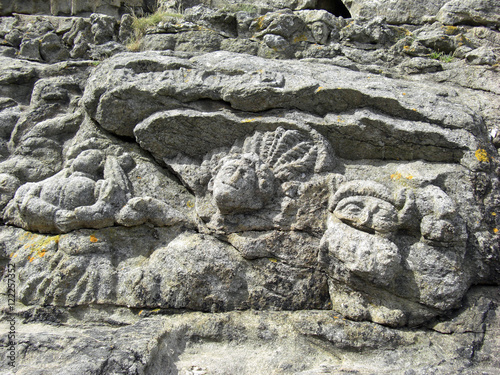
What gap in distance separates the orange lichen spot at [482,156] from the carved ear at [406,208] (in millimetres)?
712

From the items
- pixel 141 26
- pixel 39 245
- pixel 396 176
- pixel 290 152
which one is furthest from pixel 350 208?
pixel 141 26

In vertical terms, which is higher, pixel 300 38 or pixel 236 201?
pixel 300 38

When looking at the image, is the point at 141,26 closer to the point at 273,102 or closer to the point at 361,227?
the point at 273,102

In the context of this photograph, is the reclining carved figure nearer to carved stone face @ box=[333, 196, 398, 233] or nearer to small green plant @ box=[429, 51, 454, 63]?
carved stone face @ box=[333, 196, 398, 233]

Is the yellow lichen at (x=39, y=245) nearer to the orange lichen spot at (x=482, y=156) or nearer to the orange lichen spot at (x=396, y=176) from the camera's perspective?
the orange lichen spot at (x=396, y=176)

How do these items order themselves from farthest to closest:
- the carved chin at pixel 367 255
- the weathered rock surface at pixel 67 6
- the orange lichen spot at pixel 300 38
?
the weathered rock surface at pixel 67 6 < the orange lichen spot at pixel 300 38 < the carved chin at pixel 367 255

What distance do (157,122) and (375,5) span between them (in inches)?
147

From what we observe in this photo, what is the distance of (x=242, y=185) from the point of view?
3195 mm

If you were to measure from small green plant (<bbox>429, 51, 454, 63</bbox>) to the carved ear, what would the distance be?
91.2 inches

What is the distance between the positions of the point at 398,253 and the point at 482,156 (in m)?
1.18

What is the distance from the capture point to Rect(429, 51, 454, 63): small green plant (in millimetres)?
4516

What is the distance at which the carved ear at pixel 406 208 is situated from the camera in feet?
9.73

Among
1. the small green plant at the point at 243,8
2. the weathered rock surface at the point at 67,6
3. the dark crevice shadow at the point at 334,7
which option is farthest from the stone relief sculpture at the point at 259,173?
the weathered rock surface at the point at 67,6

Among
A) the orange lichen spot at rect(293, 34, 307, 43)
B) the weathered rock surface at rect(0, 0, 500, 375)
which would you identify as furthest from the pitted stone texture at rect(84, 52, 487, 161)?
the orange lichen spot at rect(293, 34, 307, 43)
